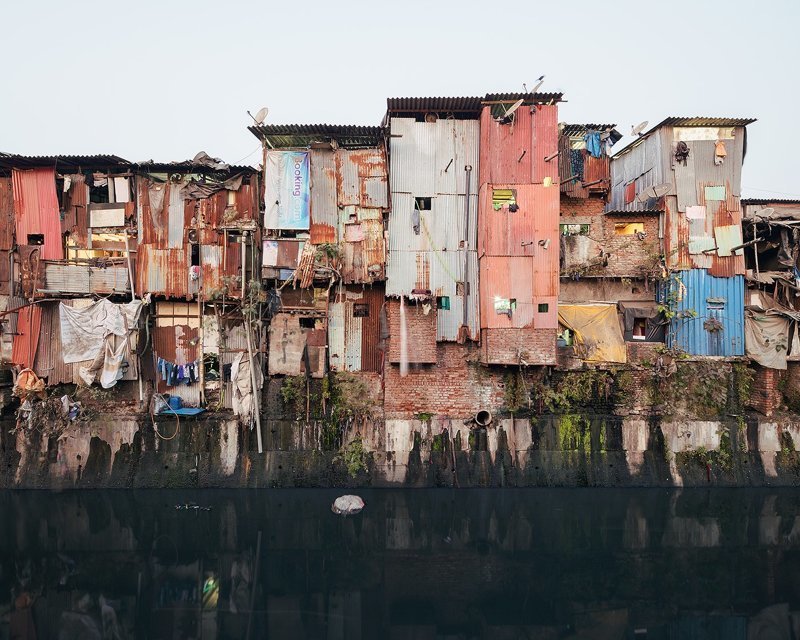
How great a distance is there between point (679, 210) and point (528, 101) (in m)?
6.63

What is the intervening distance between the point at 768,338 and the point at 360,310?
13.3 meters

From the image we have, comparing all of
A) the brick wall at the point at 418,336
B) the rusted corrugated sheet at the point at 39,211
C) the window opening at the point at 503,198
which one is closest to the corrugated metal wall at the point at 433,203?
the window opening at the point at 503,198

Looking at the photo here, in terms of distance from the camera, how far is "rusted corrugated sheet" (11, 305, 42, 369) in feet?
54.8

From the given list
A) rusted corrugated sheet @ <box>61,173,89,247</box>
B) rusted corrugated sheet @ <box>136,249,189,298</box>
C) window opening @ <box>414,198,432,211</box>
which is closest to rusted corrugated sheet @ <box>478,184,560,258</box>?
window opening @ <box>414,198,432,211</box>

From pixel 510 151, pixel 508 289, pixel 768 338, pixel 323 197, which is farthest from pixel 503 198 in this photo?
pixel 768 338

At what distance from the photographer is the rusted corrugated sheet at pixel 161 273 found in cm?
1691

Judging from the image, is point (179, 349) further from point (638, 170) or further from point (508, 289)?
point (638, 170)

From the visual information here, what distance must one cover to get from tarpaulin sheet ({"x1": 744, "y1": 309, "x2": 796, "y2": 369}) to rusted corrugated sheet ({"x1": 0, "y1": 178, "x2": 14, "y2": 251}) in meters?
24.1

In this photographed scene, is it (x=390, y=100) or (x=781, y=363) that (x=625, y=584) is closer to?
(x=781, y=363)

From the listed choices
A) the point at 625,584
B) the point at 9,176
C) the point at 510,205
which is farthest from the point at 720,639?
the point at 9,176

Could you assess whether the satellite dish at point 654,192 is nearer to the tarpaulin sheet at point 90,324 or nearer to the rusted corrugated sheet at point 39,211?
the tarpaulin sheet at point 90,324

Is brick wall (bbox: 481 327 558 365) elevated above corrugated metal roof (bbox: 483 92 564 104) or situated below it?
below

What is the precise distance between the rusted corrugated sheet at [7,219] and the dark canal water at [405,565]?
7841mm

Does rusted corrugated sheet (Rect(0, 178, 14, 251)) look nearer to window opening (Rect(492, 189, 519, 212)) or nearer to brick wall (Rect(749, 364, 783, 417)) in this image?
window opening (Rect(492, 189, 519, 212))
